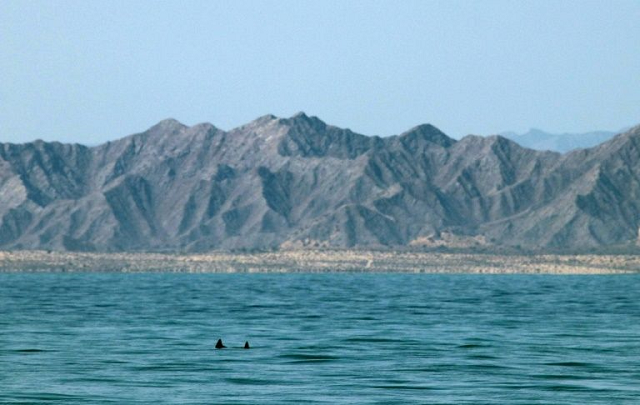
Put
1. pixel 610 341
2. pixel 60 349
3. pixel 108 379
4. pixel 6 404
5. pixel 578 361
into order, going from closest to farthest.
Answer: pixel 6 404 → pixel 108 379 → pixel 578 361 → pixel 60 349 → pixel 610 341

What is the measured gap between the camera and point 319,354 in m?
85.5

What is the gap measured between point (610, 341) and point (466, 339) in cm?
1028

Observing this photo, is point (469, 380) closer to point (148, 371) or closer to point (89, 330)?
point (148, 371)

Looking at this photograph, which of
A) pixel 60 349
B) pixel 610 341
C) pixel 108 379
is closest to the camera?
pixel 108 379

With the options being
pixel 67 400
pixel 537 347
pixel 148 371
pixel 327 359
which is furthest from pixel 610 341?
pixel 67 400

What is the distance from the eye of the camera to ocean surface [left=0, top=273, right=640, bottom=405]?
214 ft

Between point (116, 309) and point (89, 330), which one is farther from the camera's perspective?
point (116, 309)

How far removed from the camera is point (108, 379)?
70250 millimetres

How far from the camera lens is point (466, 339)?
9962 cm

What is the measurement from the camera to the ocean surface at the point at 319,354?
65.2 meters

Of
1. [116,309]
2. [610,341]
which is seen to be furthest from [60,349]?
[116,309]

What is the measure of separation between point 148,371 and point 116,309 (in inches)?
2711

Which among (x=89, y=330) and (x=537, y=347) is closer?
(x=537, y=347)

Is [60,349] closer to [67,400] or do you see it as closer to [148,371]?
[148,371]
